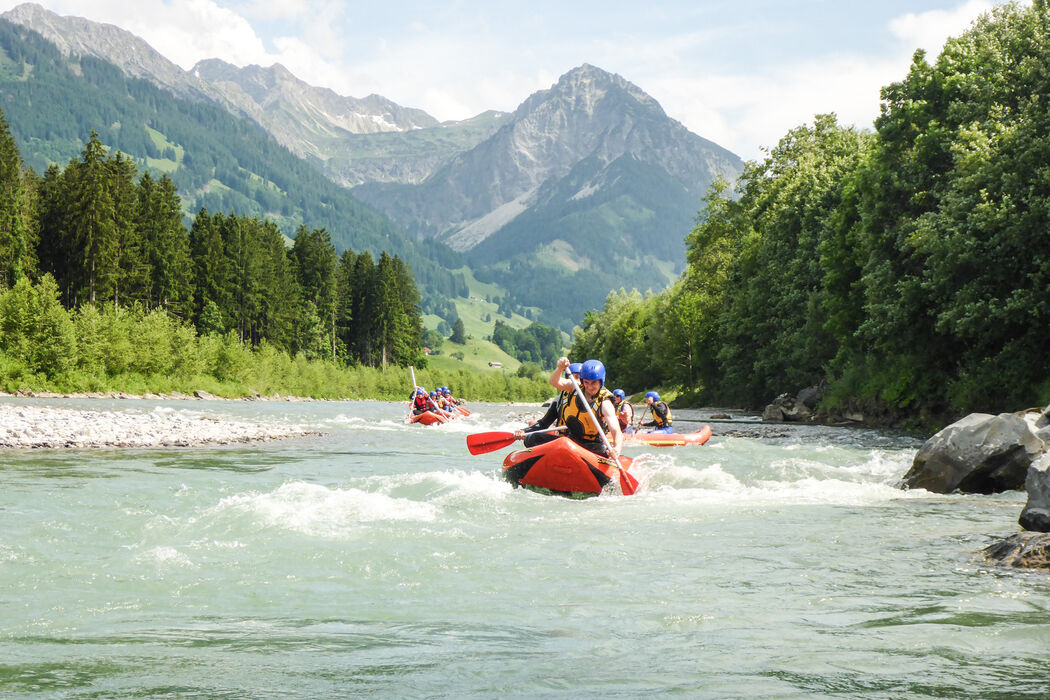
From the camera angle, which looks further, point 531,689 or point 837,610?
point 837,610

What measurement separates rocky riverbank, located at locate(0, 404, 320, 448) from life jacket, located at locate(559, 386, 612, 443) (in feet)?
45.8

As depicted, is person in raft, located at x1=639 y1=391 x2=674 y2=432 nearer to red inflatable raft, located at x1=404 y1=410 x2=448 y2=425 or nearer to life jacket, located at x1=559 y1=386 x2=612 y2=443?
life jacket, located at x1=559 y1=386 x2=612 y2=443

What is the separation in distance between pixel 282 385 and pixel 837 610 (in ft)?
270

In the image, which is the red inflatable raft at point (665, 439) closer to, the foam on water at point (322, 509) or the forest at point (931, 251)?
the forest at point (931, 251)

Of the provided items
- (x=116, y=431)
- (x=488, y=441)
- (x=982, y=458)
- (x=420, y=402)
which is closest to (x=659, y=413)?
(x=488, y=441)

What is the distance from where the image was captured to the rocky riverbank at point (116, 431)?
2406cm

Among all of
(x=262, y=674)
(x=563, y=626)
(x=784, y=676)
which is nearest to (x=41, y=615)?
(x=262, y=674)

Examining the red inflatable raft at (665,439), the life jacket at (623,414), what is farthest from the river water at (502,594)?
the red inflatable raft at (665,439)

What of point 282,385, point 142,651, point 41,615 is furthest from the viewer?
point 282,385

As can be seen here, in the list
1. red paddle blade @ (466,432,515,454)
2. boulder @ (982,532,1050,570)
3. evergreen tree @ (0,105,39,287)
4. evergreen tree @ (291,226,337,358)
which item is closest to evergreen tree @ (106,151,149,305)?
evergreen tree @ (0,105,39,287)

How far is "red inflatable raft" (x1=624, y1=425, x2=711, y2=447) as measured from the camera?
24031 mm

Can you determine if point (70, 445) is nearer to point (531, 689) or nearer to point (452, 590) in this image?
point (452, 590)

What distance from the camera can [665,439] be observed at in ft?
83.6

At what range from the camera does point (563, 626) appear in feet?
24.1
